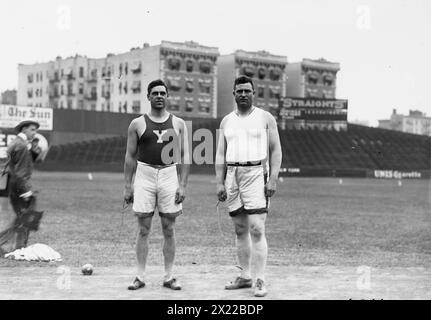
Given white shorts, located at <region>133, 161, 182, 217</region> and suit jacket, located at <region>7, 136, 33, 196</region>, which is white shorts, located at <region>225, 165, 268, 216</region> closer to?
white shorts, located at <region>133, 161, 182, 217</region>

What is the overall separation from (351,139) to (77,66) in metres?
36.6

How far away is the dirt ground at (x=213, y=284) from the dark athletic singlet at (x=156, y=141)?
1299mm

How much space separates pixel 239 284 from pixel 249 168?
1.18 metres

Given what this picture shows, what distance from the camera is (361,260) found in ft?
32.0

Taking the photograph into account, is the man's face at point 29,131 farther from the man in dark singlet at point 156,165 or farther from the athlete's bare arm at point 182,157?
the athlete's bare arm at point 182,157

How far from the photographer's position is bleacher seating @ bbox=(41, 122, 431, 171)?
57219 mm

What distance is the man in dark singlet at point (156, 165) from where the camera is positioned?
6.40 meters

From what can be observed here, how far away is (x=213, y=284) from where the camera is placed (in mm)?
6543

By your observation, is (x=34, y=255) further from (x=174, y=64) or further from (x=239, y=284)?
(x=174, y=64)

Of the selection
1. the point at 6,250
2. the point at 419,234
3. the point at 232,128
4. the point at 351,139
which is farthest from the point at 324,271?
the point at 351,139

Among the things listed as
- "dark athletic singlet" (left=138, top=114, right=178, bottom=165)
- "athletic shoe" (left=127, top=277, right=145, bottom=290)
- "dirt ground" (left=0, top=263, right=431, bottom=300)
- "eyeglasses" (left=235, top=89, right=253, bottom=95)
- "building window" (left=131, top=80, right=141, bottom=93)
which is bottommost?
"dirt ground" (left=0, top=263, right=431, bottom=300)

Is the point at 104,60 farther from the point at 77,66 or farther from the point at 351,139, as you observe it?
the point at 351,139

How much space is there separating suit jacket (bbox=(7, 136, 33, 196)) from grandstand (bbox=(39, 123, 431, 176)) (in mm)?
44474

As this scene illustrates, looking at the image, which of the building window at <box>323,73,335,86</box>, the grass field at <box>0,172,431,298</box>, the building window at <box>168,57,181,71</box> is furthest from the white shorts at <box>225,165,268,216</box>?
the building window at <box>323,73,335,86</box>
